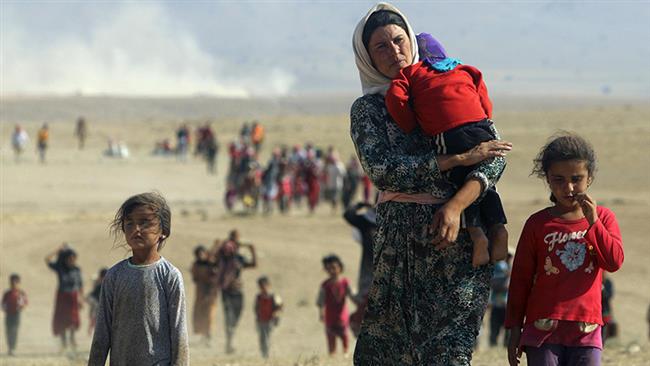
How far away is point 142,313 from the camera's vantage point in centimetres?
532

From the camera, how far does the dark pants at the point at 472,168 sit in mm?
5059

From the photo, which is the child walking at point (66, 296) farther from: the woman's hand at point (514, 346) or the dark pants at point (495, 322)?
the woman's hand at point (514, 346)

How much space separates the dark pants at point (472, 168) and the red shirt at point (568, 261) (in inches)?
8.3

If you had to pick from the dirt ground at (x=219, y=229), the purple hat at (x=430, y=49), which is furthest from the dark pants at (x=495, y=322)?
the purple hat at (x=430, y=49)

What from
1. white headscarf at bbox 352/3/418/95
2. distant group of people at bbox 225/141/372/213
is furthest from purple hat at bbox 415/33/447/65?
distant group of people at bbox 225/141/372/213

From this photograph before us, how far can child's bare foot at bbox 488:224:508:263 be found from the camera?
16.6 feet

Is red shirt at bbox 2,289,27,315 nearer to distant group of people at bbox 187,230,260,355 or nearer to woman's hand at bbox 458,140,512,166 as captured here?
distant group of people at bbox 187,230,260,355

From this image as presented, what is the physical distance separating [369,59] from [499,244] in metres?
0.87

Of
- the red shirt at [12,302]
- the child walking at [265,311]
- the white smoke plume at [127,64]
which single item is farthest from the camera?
the white smoke plume at [127,64]

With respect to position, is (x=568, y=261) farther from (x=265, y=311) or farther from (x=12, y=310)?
(x=12, y=310)

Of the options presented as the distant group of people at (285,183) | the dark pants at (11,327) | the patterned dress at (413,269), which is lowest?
the dark pants at (11,327)

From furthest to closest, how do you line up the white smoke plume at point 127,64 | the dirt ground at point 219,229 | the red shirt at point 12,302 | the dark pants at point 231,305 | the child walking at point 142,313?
the white smoke plume at point 127,64
the dirt ground at point 219,229
the dark pants at point 231,305
the red shirt at point 12,302
the child walking at point 142,313

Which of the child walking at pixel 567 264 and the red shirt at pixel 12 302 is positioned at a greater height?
the child walking at pixel 567 264

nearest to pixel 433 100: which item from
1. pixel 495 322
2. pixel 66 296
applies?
pixel 495 322
